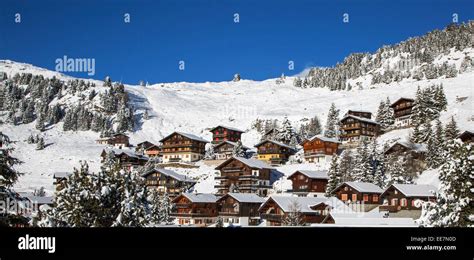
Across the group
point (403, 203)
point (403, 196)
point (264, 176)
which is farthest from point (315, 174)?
point (403, 203)

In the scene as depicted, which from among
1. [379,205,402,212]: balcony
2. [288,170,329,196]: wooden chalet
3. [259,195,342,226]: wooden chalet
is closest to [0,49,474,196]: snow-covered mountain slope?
[379,205,402,212]: balcony

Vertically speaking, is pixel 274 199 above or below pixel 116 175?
below

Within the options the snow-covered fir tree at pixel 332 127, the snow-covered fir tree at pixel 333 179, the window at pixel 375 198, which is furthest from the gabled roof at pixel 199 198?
the snow-covered fir tree at pixel 332 127

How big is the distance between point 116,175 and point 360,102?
122 meters

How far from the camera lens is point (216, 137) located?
327ft

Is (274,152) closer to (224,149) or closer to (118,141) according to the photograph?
(224,149)

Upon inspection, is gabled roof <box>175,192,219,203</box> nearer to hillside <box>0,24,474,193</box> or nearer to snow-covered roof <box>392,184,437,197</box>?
hillside <box>0,24,474,193</box>

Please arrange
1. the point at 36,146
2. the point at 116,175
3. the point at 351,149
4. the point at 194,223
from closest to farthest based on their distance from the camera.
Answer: the point at 116,175
the point at 194,223
the point at 351,149
the point at 36,146

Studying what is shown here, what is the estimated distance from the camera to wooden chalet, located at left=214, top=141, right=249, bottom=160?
280ft

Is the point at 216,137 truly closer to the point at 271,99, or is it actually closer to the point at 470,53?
the point at 271,99

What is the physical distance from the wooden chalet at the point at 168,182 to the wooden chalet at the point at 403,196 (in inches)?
1201

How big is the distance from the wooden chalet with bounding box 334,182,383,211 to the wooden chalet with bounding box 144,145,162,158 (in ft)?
162
